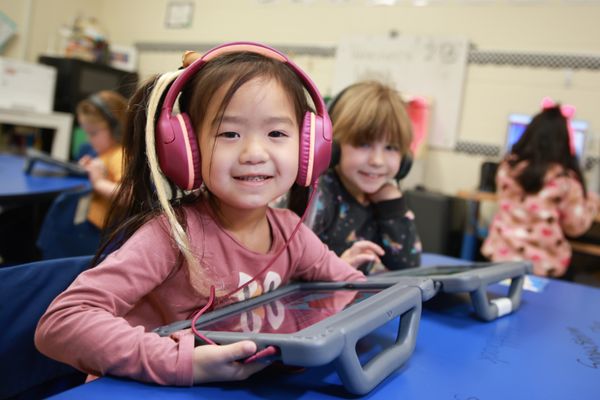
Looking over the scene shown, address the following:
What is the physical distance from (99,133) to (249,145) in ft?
5.54

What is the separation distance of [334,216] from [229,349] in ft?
2.39

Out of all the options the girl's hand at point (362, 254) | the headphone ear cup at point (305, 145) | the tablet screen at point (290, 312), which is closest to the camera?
the tablet screen at point (290, 312)

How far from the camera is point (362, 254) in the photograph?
0.97m

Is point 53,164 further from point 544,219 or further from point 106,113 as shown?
point 544,219

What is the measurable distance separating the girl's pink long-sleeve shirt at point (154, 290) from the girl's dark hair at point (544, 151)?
1.74 metres

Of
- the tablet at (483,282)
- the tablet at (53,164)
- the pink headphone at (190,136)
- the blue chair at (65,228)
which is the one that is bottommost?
the blue chair at (65,228)

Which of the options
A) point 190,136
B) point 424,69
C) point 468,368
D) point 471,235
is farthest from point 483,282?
point 424,69

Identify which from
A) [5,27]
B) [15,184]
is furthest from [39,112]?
[15,184]

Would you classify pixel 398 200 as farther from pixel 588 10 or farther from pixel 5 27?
pixel 5 27

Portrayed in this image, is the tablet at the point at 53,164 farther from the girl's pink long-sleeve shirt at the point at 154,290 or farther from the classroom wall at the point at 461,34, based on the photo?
the girl's pink long-sleeve shirt at the point at 154,290

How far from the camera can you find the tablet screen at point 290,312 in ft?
1.92

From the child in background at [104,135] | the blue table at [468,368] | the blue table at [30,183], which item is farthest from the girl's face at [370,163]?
the child in background at [104,135]

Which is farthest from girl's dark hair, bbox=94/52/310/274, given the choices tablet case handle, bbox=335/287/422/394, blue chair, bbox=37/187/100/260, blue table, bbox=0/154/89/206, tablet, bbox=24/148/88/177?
tablet, bbox=24/148/88/177

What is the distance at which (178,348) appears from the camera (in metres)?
0.52
